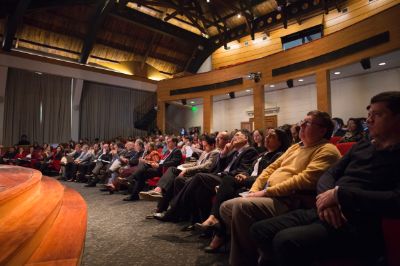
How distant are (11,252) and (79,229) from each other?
2.12 feet

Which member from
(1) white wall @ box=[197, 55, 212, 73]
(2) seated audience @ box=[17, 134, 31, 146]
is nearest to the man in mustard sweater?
(2) seated audience @ box=[17, 134, 31, 146]

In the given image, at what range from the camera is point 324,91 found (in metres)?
7.24

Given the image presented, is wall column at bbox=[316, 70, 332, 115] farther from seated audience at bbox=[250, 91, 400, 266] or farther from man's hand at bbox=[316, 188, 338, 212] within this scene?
man's hand at bbox=[316, 188, 338, 212]

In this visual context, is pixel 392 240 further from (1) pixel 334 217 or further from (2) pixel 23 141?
(2) pixel 23 141

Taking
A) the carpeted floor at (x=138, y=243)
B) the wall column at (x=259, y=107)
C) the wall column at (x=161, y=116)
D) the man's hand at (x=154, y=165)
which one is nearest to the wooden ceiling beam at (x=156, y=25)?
the wall column at (x=161, y=116)

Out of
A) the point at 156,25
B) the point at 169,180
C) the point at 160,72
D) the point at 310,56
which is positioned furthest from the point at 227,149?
the point at 160,72

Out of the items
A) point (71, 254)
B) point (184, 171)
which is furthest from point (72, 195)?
point (71, 254)

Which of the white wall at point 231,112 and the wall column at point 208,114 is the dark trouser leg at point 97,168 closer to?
the wall column at point 208,114

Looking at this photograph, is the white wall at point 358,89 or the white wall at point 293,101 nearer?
the white wall at point 358,89

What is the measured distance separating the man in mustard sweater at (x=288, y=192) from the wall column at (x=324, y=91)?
20.2 ft

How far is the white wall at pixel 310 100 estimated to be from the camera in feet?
26.0

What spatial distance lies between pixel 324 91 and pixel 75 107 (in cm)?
915

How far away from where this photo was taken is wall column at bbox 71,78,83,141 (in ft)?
35.3

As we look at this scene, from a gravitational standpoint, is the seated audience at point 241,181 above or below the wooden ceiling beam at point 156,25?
below
